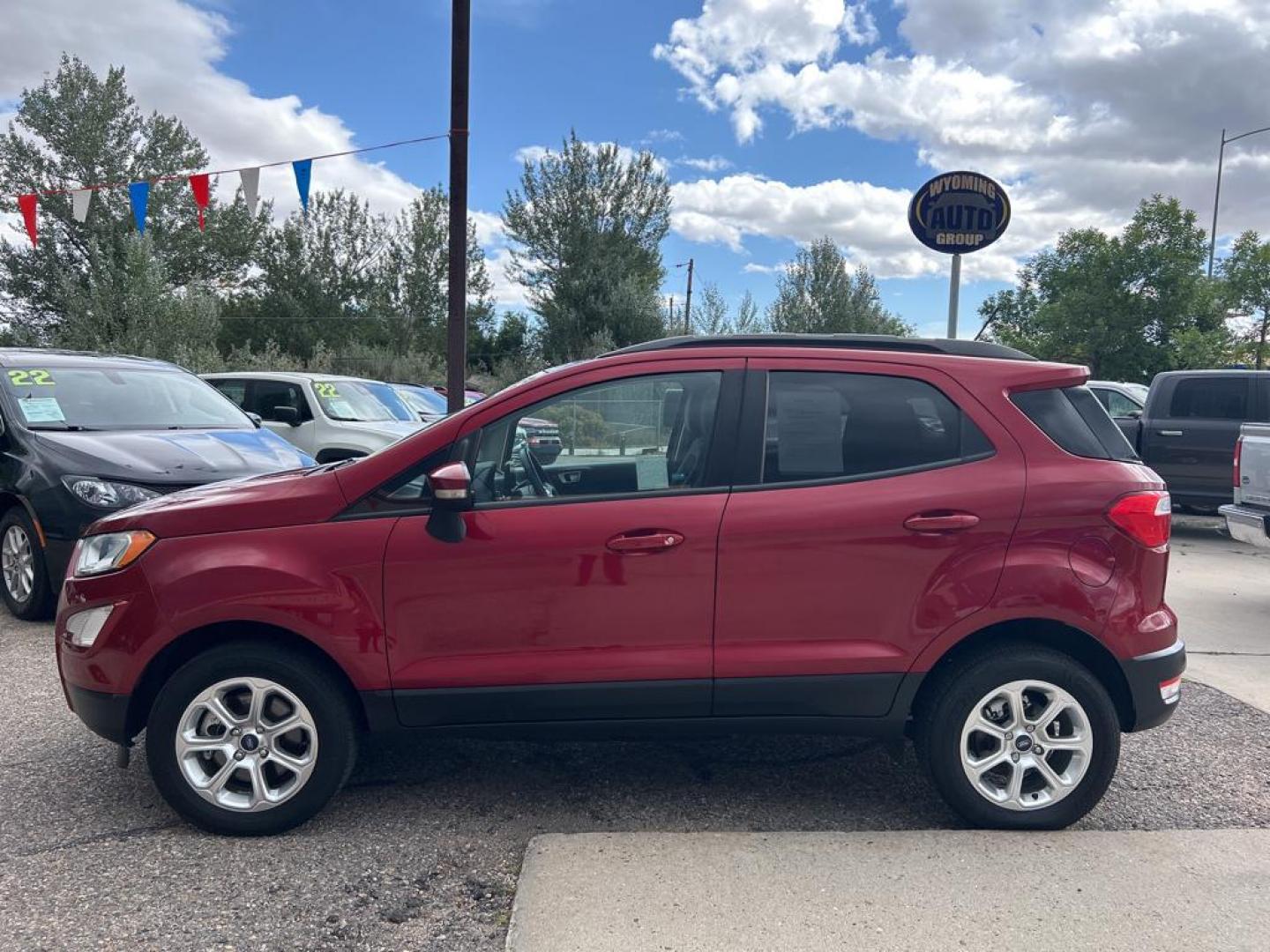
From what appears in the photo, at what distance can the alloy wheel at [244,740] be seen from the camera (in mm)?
3018

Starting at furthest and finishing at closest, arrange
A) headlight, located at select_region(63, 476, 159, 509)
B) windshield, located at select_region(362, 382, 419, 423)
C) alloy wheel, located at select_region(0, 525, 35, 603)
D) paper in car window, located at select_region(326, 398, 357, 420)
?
1. windshield, located at select_region(362, 382, 419, 423)
2. paper in car window, located at select_region(326, 398, 357, 420)
3. alloy wheel, located at select_region(0, 525, 35, 603)
4. headlight, located at select_region(63, 476, 159, 509)

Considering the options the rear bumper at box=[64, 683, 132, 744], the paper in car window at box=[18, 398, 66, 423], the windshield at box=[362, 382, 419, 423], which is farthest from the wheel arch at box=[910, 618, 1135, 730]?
the windshield at box=[362, 382, 419, 423]

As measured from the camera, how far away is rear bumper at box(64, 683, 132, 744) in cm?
305

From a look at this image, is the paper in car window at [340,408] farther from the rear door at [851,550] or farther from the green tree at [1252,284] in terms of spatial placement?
the green tree at [1252,284]

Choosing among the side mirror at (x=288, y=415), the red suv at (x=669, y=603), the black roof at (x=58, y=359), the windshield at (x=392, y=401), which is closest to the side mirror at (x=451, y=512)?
the red suv at (x=669, y=603)

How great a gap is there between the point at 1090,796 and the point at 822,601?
3.90ft

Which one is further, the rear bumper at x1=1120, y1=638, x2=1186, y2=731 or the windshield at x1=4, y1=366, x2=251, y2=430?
the windshield at x1=4, y1=366, x2=251, y2=430

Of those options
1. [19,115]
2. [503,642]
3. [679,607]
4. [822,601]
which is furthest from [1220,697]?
[19,115]

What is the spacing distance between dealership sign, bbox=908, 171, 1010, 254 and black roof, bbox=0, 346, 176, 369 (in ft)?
20.6

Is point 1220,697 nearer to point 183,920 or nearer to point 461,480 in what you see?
point 461,480

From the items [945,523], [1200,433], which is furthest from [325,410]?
[1200,433]

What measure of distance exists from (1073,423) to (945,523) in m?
0.64

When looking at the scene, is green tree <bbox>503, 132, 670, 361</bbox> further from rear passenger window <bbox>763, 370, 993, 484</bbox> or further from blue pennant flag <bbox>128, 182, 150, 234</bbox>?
rear passenger window <bbox>763, 370, 993, 484</bbox>

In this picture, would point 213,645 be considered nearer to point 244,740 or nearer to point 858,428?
point 244,740
